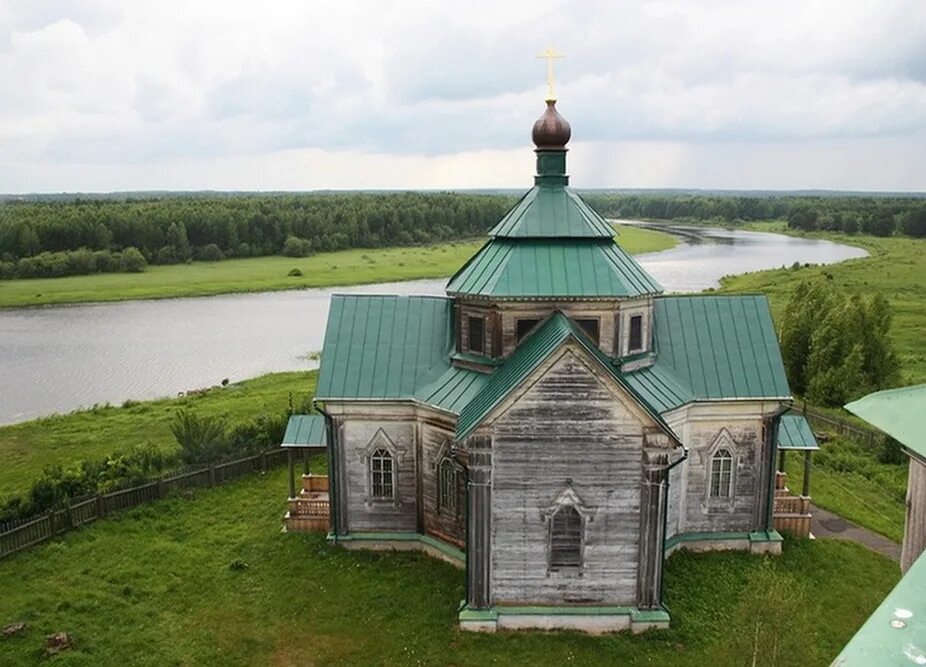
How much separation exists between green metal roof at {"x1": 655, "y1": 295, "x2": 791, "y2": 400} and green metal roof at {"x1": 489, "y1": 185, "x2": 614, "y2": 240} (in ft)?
11.6

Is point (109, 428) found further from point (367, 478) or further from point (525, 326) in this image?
point (525, 326)

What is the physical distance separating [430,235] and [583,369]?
121726 millimetres

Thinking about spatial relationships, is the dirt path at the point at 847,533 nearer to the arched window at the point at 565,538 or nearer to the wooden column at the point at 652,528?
the wooden column at the point at 652,528

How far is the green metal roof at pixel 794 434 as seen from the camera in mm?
21188

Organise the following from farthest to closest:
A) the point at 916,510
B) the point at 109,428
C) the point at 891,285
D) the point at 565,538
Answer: the point at 891,285
the point at 109,428
the point at 565,538
the point at 916,510

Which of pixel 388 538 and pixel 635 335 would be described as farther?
pixel 388 538

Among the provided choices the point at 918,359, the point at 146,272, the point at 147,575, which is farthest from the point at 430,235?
the point at 147,575

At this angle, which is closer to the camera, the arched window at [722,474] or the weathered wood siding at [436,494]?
the weathered wood siding at [436,494]

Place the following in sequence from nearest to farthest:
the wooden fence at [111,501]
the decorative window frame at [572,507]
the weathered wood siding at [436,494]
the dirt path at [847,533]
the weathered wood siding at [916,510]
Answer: the weathered wood siding at [916,510] → the decorative window frame at [572,507] → the weathered wood siding at [436,494] → the wooden fence at [111,501] → the dirt path at [847,533]

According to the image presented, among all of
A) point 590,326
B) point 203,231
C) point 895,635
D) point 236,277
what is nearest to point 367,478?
point 590,326

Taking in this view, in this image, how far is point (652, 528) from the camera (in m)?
16.9

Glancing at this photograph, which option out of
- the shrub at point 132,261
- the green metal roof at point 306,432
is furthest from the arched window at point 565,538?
the shrub at point 132,261

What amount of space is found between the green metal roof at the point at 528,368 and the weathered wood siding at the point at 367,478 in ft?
9.69

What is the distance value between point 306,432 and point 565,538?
888 cm
